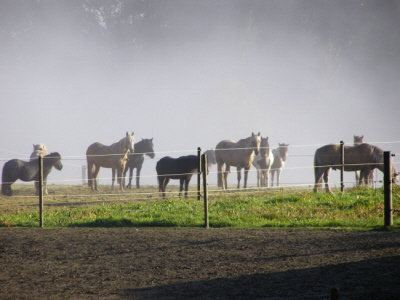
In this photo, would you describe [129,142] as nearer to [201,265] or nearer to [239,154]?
[239,154]

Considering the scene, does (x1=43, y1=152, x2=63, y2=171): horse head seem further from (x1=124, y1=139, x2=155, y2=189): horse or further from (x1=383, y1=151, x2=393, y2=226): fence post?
(x1=383, y1=151, x2=393, y2=226): fence post

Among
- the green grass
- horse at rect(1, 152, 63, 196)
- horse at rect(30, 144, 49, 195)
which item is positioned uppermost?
horse at rect(30, 144, 49, 195)

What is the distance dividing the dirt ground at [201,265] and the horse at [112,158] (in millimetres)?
16234

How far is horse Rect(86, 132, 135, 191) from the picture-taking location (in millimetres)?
26125

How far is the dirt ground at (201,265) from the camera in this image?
18.0 feet

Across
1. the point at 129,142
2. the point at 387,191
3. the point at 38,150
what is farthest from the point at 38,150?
the point at 387,191

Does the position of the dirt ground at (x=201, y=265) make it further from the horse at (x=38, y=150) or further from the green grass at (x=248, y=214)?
the horse at (x=38, y=150)

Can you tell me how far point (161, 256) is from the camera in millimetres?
7516

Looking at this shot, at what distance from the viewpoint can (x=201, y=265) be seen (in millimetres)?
6844

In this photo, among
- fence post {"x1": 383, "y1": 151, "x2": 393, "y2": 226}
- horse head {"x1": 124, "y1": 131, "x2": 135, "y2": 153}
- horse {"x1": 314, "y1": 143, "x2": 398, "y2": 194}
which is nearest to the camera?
fence post {"x1": 383, "y1": 151, "x2": 393, "y2": 226}

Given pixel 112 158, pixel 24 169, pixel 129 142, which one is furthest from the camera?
pixel 112 158

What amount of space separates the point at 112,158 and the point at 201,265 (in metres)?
21.5

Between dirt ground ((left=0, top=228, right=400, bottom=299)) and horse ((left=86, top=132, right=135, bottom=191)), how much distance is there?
16.2m

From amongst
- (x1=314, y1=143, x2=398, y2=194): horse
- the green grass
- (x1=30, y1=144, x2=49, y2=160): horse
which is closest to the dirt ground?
the green grass
